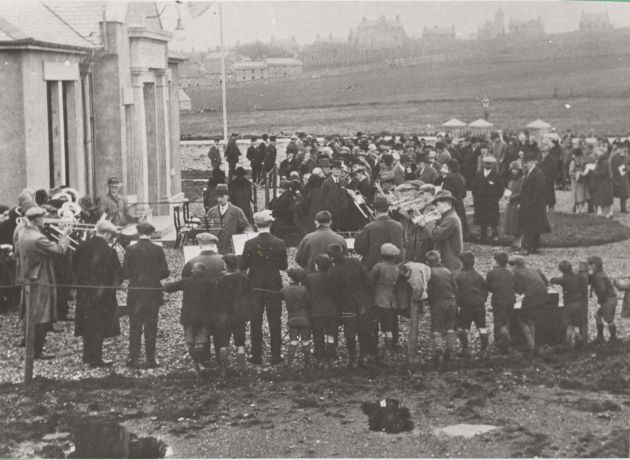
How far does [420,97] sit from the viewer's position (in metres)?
48.3

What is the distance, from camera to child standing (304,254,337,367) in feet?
30.4

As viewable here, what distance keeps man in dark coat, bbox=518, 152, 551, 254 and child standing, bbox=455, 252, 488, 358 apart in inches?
235

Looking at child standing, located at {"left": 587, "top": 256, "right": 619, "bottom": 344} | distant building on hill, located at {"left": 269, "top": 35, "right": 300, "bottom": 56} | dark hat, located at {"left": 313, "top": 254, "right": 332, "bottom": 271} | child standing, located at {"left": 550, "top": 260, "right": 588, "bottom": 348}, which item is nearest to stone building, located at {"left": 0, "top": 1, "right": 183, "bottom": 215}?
dark hat, located at {"left": 313, "top": 254, "right": 332, "bottom": 271}

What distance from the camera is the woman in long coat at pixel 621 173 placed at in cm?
1766

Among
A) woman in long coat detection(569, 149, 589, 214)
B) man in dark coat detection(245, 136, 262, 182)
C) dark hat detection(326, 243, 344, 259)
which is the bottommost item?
dark hat detection(326, 243, 344, 259)

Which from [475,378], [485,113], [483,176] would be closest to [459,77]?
[485,113]

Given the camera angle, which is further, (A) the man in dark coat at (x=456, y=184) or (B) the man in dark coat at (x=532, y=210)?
(A) the man in dark coat at (x=456, y=184)

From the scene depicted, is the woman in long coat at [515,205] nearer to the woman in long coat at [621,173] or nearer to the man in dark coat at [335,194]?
the woman in long coat at [621,173]

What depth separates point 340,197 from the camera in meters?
14.7

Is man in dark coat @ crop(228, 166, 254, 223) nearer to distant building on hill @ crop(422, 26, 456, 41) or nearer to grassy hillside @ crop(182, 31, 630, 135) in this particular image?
distant building on hill @ crop(422, 26, 456, 41)

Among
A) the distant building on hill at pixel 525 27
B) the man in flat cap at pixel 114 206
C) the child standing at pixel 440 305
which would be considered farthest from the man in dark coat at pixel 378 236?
the distant building on hill at pixel 525 27

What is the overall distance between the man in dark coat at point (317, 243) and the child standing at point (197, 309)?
1254 mm

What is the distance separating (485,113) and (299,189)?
3101cm

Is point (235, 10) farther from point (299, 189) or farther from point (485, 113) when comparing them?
point (485, 113)
